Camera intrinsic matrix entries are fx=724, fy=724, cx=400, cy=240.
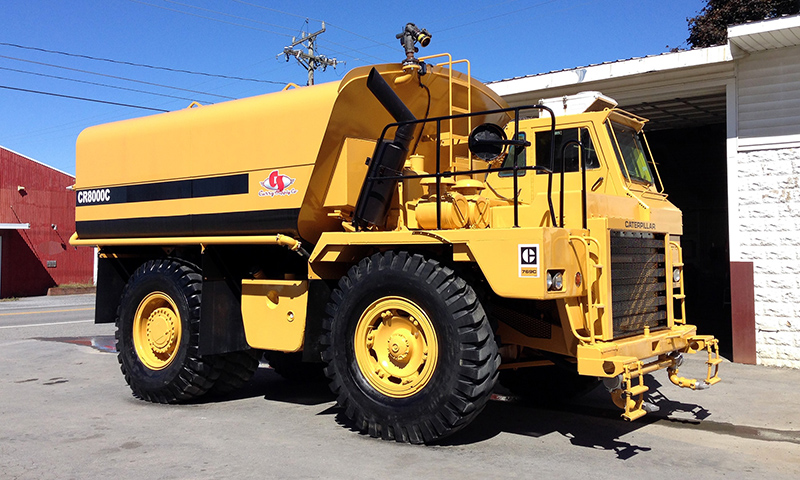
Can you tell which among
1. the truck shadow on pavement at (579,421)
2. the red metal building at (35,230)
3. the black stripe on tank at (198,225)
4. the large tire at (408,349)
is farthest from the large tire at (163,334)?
the red metal building at (35,230)

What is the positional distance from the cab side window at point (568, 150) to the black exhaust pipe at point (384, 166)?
4.64ft

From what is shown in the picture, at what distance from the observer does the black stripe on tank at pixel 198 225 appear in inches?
290

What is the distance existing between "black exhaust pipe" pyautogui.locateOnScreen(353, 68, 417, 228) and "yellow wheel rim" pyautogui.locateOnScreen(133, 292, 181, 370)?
9.30ft

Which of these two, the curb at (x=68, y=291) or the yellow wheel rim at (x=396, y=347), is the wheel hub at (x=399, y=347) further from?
the curb at (x=68, y=291)

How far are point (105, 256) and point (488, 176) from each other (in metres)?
5.20

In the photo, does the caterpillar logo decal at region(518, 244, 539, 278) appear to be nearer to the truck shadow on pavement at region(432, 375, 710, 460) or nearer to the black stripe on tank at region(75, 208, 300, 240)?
the truck shadow on pavement at region(432, 375, 710, 460)

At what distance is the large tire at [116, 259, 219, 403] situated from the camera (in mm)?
8172

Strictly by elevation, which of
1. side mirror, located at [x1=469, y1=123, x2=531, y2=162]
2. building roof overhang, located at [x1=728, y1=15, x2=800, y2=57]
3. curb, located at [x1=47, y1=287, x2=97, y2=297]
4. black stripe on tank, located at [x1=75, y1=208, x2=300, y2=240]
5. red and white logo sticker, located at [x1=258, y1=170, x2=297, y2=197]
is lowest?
Answer: curb, located at [x1=47, y1=287, x2=97, y2=297]

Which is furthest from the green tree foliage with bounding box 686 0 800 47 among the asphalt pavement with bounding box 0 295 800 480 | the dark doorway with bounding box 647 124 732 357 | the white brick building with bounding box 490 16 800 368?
the asphalt pavement with bounding box 0 295 800 480

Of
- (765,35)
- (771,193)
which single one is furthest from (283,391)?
(765,35)

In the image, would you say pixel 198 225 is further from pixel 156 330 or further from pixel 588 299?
pixel 588 299

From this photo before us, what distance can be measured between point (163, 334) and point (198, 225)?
1437mm

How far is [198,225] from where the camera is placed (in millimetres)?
8141

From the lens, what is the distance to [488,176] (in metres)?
7.67
